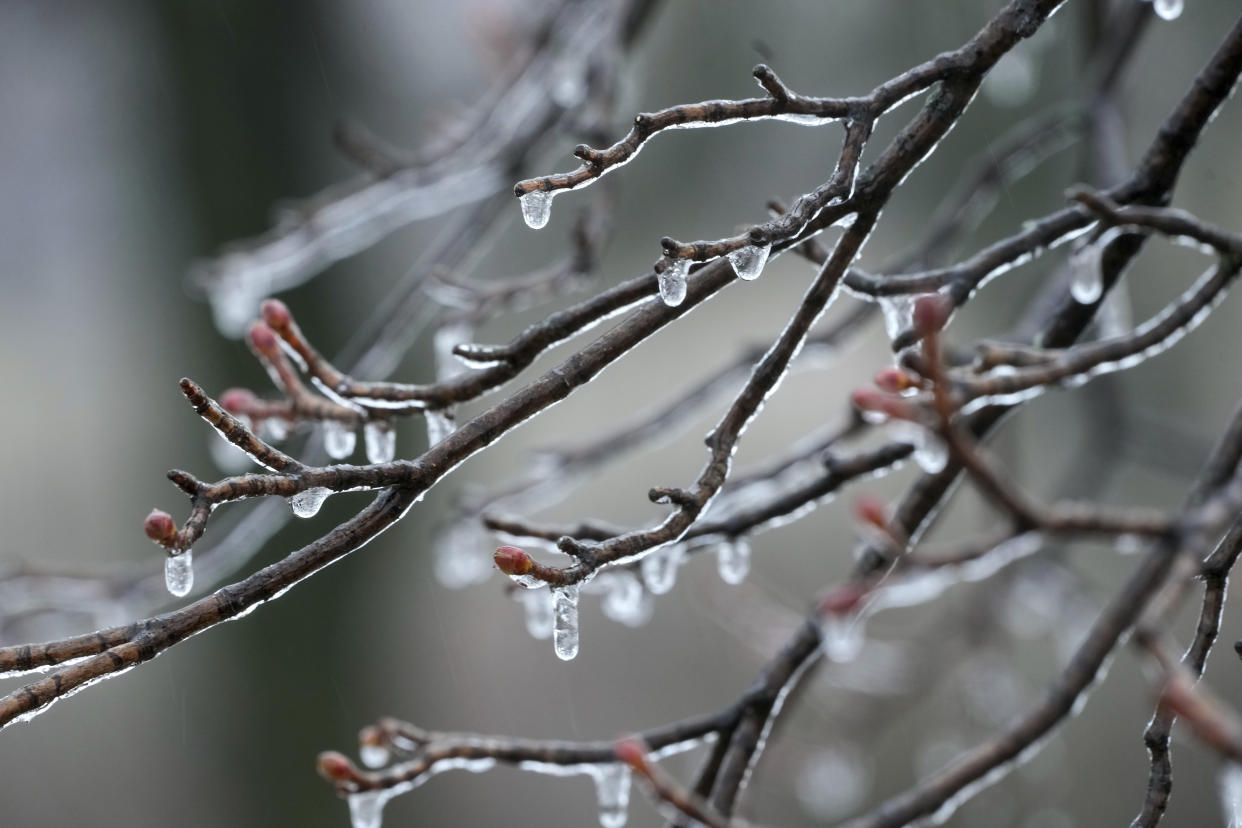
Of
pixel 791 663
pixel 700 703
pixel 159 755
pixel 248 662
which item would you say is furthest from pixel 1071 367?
pixel 700 703

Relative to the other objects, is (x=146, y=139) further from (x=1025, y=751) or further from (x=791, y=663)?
(x=1025, y=751)

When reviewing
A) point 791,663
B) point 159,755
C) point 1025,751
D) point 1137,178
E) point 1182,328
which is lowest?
point 1025,751

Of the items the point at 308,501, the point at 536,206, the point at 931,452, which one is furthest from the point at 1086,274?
the point at 308,501

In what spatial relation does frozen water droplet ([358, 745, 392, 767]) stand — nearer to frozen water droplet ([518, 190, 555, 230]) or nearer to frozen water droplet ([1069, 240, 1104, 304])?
frozen water droplet ([518, 190, 555, 230])

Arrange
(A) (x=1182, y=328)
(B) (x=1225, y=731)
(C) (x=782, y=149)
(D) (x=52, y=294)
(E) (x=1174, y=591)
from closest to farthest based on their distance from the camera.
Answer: (B) (x=1225, y=731) → (E) (x=1174, y=591) → (A) (x=1182, y=328) → (D) (x=52, y=294) → (C) (x=782, y=149)

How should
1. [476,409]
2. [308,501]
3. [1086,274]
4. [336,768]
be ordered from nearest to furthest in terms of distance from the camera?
[308,501] → [336,768] → [1086,274] → [476,409]

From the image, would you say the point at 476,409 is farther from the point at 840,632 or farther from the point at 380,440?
the point at 840,632

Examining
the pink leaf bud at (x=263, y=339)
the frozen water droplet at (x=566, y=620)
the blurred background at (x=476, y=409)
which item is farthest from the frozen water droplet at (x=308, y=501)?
the blurred background at (x=476, y=409)
